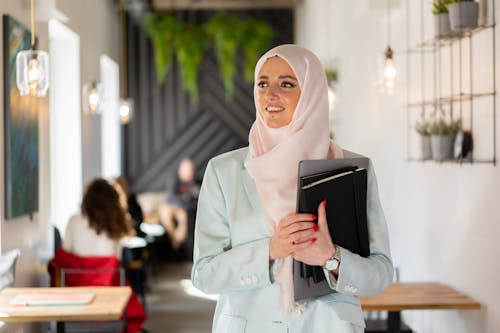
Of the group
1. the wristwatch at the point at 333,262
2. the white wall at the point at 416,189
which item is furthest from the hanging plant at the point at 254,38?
the wristwatch at the point at 333,262

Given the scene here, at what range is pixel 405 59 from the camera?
5.97 m

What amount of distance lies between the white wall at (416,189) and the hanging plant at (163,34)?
3472 millimetres

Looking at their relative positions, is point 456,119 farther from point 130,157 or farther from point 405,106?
point 130,157

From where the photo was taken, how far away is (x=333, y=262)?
220 centimetres

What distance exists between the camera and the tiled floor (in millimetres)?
7816

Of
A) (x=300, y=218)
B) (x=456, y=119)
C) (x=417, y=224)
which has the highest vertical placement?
(x=456, y=119)

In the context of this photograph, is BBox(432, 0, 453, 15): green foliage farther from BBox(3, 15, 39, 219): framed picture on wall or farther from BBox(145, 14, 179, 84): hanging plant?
BBox(145, 14, 179, 84): hanging plant

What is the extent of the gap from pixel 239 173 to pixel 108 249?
14.0 feet

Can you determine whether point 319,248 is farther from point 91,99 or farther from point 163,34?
point 163,34

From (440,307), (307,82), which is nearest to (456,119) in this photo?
(440,307)

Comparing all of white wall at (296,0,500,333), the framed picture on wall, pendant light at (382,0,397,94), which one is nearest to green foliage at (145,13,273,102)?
white wall at (296,0,500,333)

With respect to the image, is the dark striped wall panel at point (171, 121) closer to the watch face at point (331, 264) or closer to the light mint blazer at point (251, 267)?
the light mint blazer at point (251, 267)

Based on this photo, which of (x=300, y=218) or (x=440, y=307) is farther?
(x=440, y=307)

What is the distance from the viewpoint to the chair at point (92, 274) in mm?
5977
